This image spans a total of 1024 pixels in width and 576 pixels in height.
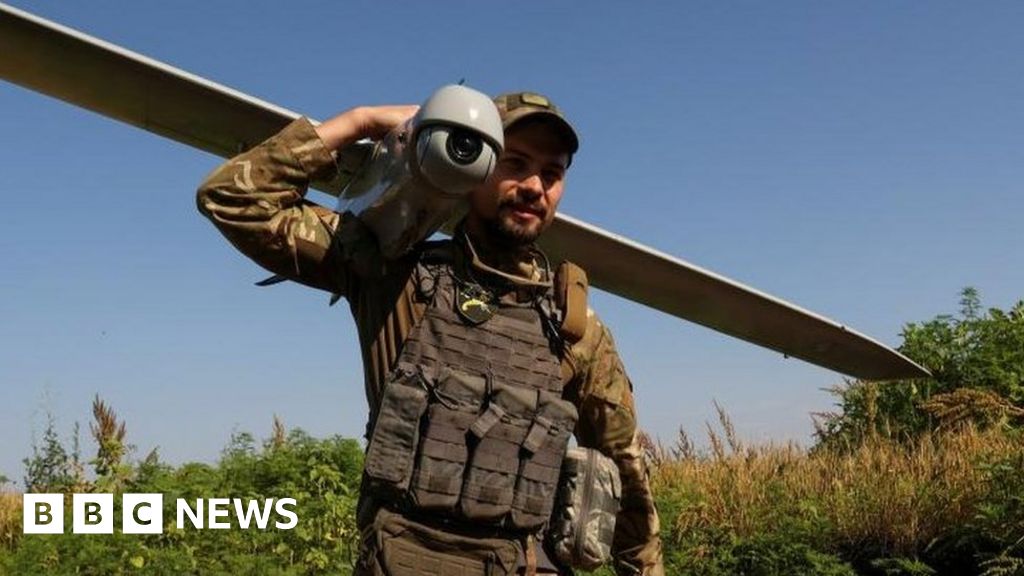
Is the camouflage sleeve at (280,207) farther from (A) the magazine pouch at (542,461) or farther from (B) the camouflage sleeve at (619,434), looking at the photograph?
(B) the camouflage sleeve at (619,434)

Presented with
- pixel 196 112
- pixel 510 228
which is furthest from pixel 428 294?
pixel 196 112

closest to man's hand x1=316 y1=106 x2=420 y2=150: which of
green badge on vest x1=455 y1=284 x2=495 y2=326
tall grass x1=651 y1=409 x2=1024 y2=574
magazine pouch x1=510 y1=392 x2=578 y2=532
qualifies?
green badge on vest x1=455 y1=284 x2=495 y2=326

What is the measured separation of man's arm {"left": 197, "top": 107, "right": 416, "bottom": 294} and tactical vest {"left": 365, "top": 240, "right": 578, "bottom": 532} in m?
0.29

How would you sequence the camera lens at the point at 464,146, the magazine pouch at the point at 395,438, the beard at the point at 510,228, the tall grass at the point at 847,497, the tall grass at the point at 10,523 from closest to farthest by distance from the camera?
the camera lens at the point at 464,146, the magazine pouch at the point at 395,438, the beard at the point at 510,228, the tall grass at the point at 847,497, the tall grass at the point at 10,523

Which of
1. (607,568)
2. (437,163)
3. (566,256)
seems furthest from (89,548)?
(437,163)

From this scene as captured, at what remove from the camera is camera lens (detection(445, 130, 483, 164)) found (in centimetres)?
252

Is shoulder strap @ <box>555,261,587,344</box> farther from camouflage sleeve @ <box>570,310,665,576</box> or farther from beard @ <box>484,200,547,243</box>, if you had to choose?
beard @ <box>484,200,547,243</box>

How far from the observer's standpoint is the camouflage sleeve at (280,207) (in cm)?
271

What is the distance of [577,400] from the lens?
10.8ft

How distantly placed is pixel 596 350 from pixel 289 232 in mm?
1071

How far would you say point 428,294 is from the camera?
288 centimetres

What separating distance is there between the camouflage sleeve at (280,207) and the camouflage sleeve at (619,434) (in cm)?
86

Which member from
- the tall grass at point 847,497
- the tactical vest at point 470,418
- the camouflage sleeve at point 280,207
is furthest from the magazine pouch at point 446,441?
the tall grass at point 847,497

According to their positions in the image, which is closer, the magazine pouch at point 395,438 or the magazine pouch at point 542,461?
the magazine pouch at point 395,438
